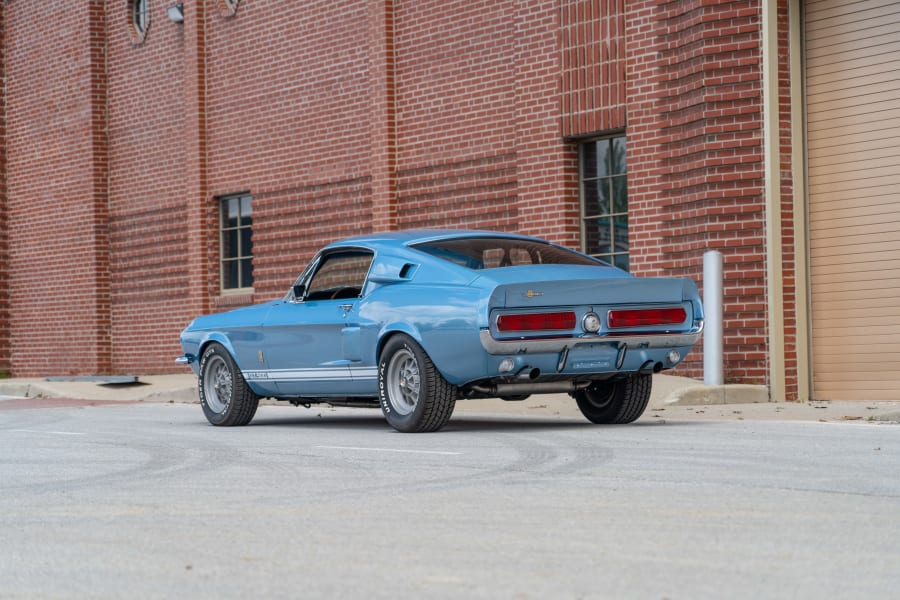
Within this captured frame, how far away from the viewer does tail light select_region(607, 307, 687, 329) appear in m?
11.2

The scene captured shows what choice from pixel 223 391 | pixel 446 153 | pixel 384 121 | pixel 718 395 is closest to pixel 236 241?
pixel 384 121

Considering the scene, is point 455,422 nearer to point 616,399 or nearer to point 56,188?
point 616,399

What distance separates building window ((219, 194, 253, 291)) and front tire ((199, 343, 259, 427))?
34.2ft

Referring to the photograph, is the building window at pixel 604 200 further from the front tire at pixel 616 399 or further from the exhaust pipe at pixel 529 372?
the exhaust pipe at pixel 529 372

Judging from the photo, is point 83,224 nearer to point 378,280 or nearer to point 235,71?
point 235,71

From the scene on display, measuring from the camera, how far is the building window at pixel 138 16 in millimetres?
26328

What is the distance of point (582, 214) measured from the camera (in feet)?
61.2

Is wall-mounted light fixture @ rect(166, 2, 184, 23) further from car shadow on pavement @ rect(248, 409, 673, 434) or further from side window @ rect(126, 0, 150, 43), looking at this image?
car shadow on pavement @ rect(248, 409, 673, 434)

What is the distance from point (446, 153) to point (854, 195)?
21.0ft

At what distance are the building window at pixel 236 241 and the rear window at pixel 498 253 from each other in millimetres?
12349

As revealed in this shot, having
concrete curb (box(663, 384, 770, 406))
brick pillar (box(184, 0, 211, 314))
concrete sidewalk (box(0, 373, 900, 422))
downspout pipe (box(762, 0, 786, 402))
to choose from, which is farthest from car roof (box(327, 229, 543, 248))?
brick pillar (box(184, 0, 211, 314))

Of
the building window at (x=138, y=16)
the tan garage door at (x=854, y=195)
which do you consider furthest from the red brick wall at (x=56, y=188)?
the tan garage door at (x=854, y=195)

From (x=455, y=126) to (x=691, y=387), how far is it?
20.9ft

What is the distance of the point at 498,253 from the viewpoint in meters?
12.0
